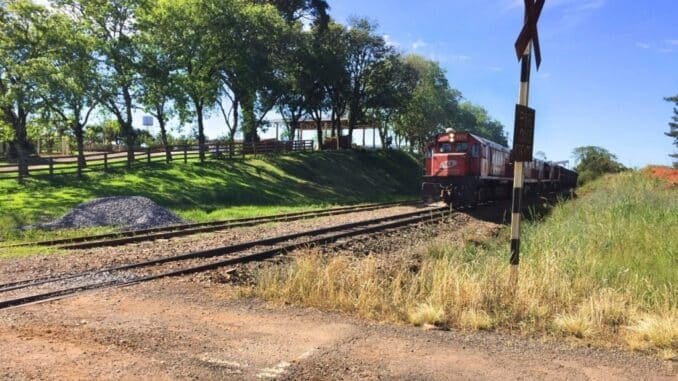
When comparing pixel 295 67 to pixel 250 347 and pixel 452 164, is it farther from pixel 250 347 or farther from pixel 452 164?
pixel 250 347

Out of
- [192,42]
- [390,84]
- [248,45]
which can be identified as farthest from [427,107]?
[192,42]

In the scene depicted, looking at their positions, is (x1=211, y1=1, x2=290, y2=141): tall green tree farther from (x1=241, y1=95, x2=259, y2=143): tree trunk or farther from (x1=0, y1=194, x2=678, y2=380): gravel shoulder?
(x1=0, y1=194, x2=678, y2=380): gravel shoulder

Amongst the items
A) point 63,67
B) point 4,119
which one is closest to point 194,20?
point 63,67

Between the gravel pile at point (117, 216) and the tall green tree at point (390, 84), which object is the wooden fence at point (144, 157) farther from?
the gravel pile at point (117, 216)

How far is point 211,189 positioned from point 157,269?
17.4 m

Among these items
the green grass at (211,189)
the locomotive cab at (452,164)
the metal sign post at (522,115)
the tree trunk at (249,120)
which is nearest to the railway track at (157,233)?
the green grass at (211,189)

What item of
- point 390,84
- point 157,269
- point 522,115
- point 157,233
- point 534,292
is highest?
point 390,84

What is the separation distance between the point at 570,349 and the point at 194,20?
30995mm

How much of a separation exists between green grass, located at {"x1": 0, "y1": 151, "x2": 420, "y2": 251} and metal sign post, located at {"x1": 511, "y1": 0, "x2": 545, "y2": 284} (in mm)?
12490

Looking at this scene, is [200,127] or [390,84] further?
[390,84]

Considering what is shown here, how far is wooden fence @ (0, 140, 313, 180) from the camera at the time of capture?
85.4 ft

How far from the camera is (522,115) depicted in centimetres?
731

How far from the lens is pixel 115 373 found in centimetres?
464

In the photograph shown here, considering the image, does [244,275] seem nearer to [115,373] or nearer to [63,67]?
[115,373]
